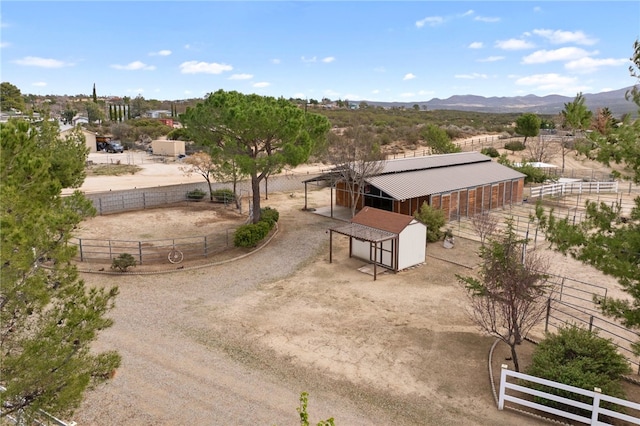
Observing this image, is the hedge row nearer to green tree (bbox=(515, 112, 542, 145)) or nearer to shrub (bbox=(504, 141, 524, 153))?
shrub (bbox=(504, 141, 524, 153))

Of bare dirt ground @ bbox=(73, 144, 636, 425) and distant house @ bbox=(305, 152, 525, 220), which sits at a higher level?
distant house @ bbox=(305, 152, 525, 220)

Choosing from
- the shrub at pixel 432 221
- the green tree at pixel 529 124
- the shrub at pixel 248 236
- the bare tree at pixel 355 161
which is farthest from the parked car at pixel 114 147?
the green tree at pixel 529 124

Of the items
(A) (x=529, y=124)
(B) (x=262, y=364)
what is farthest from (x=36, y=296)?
(A) (x=529, y=124)

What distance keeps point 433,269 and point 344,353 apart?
27.6ft

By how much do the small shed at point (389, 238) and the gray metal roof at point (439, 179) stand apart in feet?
16.8

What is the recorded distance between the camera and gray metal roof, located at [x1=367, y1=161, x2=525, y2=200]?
2731cm

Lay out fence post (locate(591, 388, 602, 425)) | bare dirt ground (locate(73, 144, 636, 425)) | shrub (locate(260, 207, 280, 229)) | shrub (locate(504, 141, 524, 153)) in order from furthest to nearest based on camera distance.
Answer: shrub (locate(504, 141, 524, 153)) < shrub (locate(260, 207, 280, 229)) < bare dirt ground (locate(73, 144, 636, 425)) < fence post (locate(591, 388, 602, 425))

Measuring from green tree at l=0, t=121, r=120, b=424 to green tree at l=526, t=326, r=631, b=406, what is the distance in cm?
944

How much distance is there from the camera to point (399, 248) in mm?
20094

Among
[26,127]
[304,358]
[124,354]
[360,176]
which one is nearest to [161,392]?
[124,354]

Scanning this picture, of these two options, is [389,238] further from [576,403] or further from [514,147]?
[514,147]

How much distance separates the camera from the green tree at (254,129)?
23031 millimetres

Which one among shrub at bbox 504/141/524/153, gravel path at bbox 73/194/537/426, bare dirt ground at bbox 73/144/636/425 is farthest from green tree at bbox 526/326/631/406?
shrub at bbox 504/141/524/153

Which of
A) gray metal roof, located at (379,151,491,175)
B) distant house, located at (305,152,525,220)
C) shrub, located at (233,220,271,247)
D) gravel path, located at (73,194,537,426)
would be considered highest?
gray metal roof, located at (379,151,491,175)
